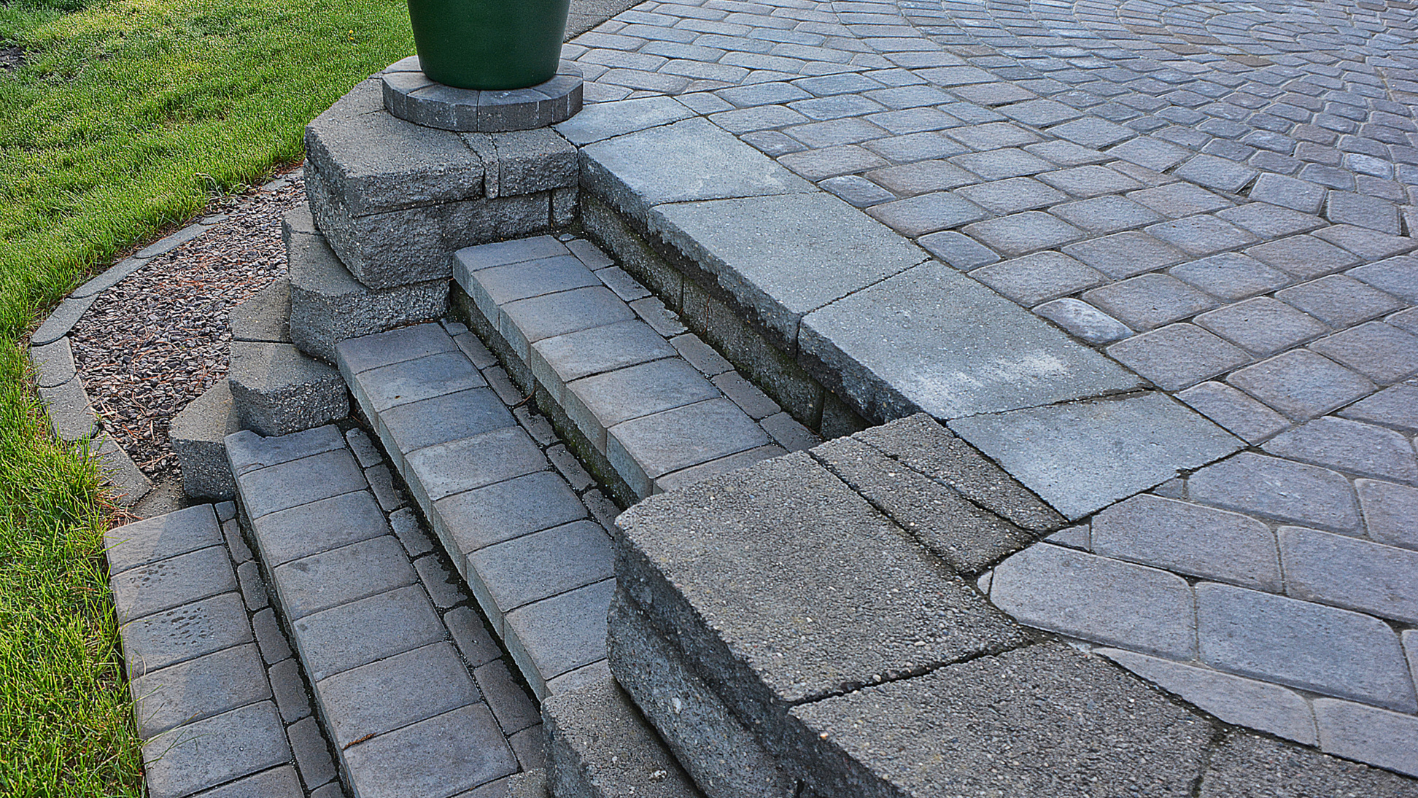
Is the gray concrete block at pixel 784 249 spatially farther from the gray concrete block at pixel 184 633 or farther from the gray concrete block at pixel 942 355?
the gray concrete block at pixel 184 633

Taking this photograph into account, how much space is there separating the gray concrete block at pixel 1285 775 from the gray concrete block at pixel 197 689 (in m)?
2.29

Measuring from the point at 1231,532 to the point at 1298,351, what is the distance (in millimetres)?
906

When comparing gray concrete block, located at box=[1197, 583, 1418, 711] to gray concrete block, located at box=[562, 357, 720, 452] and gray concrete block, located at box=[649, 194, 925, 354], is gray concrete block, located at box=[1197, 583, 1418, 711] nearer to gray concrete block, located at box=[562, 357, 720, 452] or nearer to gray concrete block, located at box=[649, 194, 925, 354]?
gray concrete block, located at box=[649, 194, 925, 354]

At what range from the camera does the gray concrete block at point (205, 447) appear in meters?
3.29

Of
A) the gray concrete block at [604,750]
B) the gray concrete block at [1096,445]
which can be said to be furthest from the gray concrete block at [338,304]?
the gray concrete block at [1096,445]

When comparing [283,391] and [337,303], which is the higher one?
[337,303]

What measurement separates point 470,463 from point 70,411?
1871 mm

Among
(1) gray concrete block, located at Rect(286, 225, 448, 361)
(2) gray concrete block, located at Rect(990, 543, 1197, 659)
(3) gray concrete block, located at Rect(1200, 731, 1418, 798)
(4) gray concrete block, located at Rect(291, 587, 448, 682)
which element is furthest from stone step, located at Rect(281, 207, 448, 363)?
(3) gray concrete block, located at Rect(1200, 731, 1418, 798)

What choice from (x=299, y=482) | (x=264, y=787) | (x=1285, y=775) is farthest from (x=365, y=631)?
(x=1285, y=775)

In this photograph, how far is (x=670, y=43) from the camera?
15.8 feet

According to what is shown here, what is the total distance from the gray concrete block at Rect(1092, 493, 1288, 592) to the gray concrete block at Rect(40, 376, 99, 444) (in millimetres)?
3308

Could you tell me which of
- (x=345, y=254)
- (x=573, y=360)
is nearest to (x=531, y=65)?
(x=345, y=254)

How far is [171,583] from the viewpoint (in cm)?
295

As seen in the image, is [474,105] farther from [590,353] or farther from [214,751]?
[214,751]
